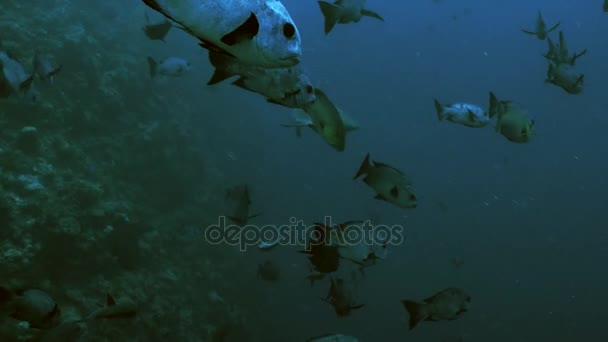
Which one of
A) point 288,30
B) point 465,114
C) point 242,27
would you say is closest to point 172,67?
point 465,114

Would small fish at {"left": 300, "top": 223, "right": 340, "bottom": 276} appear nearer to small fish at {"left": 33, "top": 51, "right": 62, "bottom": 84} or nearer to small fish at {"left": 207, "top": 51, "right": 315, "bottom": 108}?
small fish at {"left": 207, "top": 51, "right": 315, "bottom": 108}

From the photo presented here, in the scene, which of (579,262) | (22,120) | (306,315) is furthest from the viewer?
(579,262)

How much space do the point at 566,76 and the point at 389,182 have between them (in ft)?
10.4

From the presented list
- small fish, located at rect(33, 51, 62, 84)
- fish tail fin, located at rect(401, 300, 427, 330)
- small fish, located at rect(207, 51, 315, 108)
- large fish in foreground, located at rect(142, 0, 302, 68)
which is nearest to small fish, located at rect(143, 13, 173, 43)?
small fish, located at rect(33, 51, 62, 84)

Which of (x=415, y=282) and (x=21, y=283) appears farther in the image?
(x=415, y=282)

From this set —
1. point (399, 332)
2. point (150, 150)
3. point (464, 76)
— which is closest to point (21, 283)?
point (150, 150)

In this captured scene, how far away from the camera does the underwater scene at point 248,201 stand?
3.59 m

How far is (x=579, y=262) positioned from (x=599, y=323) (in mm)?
8722

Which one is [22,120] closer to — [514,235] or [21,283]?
[21,283]

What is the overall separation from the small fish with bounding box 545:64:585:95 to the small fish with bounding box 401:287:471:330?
303 cm

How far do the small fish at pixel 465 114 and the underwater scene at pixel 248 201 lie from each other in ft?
0.09

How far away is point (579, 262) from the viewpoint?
2670 centimetres

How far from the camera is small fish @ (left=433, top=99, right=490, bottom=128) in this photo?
512 centimetres

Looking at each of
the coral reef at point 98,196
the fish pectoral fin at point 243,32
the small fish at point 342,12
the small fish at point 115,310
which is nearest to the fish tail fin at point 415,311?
the small fish at point 115,310
